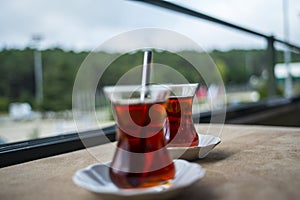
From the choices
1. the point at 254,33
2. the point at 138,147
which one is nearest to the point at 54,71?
the point at 254,33

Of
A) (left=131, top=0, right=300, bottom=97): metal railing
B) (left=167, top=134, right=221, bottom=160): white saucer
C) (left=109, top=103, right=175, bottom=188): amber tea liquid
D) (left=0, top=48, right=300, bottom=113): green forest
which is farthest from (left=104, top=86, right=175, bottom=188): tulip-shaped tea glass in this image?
(left=131, top=0, right=300, bottom=97): metal railing

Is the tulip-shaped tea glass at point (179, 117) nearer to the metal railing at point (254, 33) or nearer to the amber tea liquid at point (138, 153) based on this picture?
the amber tea liquid at point (138, 153)

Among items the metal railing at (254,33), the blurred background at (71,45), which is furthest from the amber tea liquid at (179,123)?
the metal railing at (254,33)

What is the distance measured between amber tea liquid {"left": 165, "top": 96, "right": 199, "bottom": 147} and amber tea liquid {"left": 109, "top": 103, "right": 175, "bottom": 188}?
185 millimetres

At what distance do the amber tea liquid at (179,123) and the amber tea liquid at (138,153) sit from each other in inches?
7.3

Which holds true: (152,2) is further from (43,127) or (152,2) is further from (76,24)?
(43,127)

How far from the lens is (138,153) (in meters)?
0.55

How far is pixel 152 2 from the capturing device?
1602 mm

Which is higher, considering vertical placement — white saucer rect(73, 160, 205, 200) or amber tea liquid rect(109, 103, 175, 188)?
amber tea liquid rect(109, 103, 175, 188)

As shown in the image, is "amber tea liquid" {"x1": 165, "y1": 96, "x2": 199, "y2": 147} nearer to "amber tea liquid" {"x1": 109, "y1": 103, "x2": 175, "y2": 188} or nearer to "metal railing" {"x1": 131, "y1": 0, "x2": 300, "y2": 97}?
"amber tea liquid" {"x1": 109, "y1": 103, "x2": 175, "y2": 188}

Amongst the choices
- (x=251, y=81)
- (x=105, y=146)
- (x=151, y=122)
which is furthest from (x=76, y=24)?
(x=251, y=81)

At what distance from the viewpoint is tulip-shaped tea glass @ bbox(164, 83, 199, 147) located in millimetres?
760

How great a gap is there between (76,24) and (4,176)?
1.50m

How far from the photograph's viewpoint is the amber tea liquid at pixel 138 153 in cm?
54
